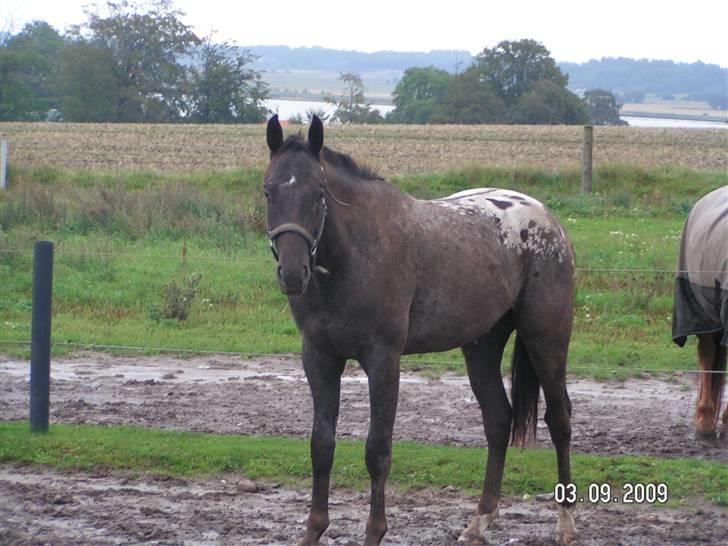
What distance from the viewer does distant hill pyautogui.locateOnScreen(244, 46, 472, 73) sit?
151 metres

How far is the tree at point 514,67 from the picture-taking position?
118ft

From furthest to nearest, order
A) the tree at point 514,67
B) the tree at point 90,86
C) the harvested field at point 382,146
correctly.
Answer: the tree at point 90,86
the tree at point 514,67
the harvested field at point 382,146

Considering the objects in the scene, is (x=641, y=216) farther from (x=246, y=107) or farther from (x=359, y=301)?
(x=246, y=107)

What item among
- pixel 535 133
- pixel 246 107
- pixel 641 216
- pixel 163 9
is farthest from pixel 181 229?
pixel 163 9

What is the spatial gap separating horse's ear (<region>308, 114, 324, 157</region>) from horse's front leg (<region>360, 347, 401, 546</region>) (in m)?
1.10

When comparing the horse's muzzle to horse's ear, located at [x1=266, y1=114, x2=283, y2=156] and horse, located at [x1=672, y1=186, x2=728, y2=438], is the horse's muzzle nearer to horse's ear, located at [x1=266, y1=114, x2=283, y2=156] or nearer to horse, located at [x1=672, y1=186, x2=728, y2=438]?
horse's ear, located at [x1=266, y1=114, x2=283, y2=156]

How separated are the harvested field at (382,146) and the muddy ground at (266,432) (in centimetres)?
1487

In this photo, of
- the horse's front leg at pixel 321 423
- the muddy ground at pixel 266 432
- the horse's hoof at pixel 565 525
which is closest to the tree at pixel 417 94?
the muddy ground at pixel 266 432

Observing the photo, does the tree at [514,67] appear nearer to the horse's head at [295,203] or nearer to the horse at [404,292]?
the horse at [404,292]

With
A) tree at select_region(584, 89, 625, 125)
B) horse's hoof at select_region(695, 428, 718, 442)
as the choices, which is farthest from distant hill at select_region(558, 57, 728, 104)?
horse's hoof at select_region(695, 428, 718, 442)

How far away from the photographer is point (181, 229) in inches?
607

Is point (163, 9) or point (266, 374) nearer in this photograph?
point (266, 374)

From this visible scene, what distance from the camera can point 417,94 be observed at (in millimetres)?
50062

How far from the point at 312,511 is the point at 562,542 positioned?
4.77ft
